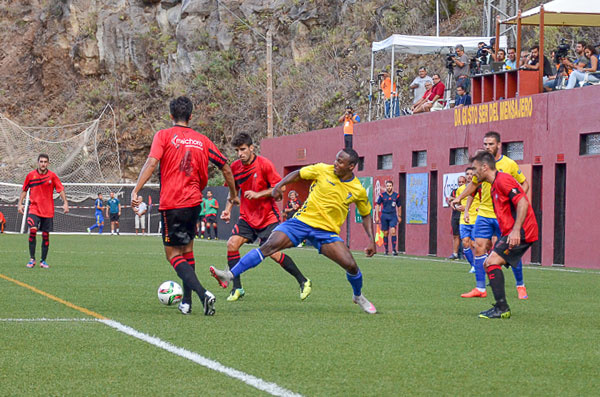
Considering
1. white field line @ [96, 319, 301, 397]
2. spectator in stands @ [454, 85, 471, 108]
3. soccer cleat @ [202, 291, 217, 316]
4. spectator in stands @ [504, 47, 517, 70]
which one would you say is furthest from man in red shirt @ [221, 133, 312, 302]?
spectator in stands @ [454, 85, 471, 108]

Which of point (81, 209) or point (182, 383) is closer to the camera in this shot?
point (182, 383)

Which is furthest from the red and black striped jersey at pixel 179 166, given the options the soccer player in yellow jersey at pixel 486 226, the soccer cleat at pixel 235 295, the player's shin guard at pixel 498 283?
the soccer player in yellow jersey at pixel 486 226

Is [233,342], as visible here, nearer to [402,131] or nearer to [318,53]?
[402,131]

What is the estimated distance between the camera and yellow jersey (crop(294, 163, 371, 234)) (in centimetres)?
1027

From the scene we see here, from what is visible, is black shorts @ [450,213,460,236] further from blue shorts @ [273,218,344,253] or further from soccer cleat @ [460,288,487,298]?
blue shorts @ [273,218,344,253]

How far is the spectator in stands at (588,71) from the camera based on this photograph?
21641 mm

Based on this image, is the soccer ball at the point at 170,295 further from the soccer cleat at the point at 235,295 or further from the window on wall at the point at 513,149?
Result: the window on wall at the point at 513,149

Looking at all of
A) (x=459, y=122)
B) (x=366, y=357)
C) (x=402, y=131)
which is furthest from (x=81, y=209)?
(x=366, y=357)

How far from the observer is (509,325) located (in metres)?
9.38

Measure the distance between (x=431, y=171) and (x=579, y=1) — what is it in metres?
6.84

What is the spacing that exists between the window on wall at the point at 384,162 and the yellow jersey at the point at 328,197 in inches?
803

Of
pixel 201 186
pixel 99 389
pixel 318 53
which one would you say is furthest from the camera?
pixel 318 53

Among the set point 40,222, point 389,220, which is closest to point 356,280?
point 40,222

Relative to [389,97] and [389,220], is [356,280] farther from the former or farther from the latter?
[389,97]
